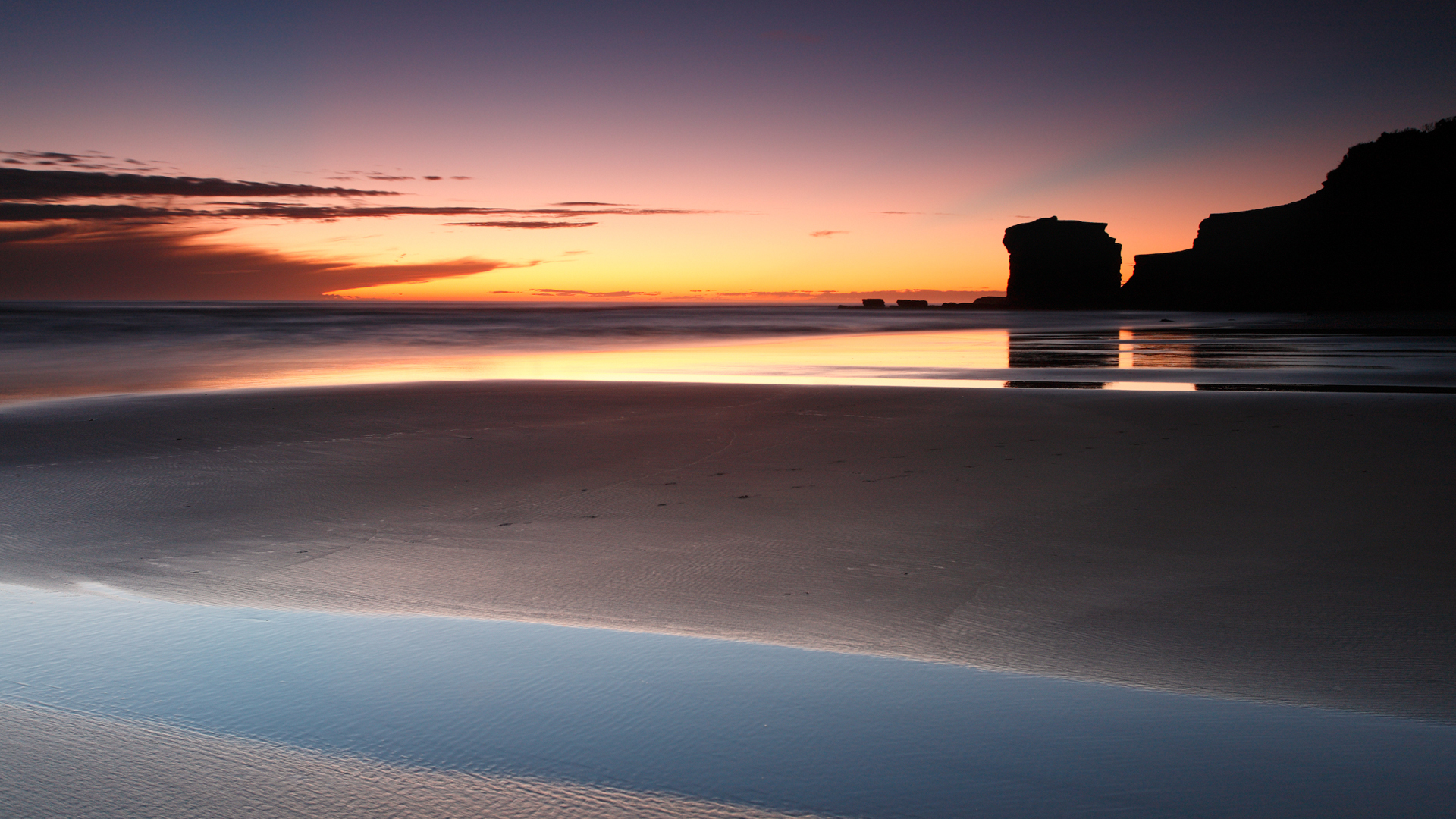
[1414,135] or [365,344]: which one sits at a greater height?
[1414,135]

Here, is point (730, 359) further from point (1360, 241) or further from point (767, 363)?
point (1360, 241)

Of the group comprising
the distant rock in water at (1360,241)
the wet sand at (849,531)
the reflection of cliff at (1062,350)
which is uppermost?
the distant rock in water at (1360,241)

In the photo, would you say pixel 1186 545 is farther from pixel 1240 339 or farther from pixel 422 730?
pixel 1240 339

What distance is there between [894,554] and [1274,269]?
11430 cm

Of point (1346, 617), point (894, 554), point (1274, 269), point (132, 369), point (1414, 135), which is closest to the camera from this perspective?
point (1346, 617)

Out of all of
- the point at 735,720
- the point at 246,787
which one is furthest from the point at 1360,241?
the point at 246,787

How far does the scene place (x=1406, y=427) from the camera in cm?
728

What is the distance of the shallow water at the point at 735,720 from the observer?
2.01 metres

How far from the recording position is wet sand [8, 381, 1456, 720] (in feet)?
9.82

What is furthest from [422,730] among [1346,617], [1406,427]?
[1406,427]

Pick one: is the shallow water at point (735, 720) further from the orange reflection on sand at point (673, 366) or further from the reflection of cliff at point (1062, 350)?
the reflection of cliff at point (1062, 350)

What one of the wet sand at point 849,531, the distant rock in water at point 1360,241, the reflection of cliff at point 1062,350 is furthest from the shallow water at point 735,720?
the distant rock in water at point 1360,241

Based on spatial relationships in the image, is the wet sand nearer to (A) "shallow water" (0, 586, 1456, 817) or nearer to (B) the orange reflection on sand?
(A) "shallow water" (0, 586, 1456, 817)

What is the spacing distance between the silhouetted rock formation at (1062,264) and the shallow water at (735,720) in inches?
5745
